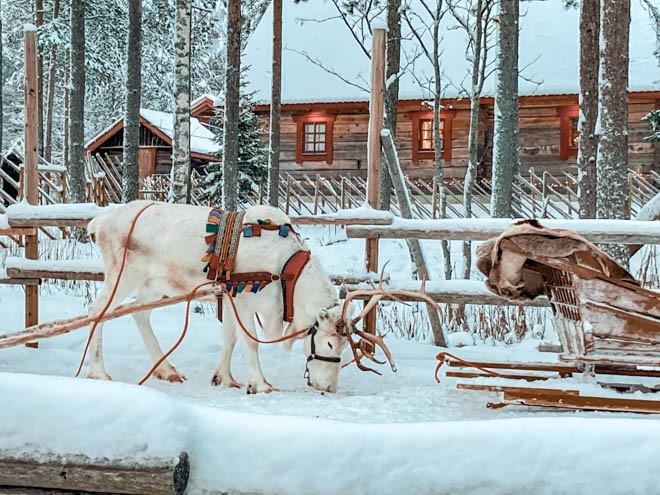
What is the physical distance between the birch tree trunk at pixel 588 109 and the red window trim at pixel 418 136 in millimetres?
10150

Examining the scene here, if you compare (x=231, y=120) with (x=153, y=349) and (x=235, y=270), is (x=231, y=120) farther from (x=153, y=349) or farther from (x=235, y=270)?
(x=235, y=270)

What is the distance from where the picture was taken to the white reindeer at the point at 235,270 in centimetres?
488

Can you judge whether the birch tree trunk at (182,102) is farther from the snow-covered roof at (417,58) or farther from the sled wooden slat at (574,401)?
the sled wooden slat at (574,401)

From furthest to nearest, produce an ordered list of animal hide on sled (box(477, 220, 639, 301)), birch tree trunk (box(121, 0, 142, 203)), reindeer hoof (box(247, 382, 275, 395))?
birch tree trunk (box(121, 0, 142, 203)) < reindeer hoof (box(247, 382, 275, 395)) < animal hide on sled (box(477, 220, 639, 301))

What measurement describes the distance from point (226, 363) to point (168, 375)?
488mm

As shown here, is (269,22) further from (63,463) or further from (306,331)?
(63,463)

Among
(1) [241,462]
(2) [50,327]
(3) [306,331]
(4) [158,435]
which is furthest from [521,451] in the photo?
(2) [50,327]

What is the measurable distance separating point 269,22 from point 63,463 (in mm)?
23869

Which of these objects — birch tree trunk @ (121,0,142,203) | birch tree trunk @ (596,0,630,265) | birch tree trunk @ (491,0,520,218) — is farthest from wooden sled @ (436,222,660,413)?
birch tree trunk @ (121,0,142,203)

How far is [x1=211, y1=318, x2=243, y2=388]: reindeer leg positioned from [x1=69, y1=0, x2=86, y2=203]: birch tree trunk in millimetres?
11931

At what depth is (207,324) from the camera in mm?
7410

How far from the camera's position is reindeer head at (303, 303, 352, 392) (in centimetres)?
481

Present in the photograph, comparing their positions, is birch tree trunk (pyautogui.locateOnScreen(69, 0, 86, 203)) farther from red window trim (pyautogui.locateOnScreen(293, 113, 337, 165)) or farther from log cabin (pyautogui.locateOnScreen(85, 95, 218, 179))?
log cabin (pyautogui.locateOnScreen(85, 95, 218, 179))

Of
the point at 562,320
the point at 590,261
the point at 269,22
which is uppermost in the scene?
the point at 269,22
